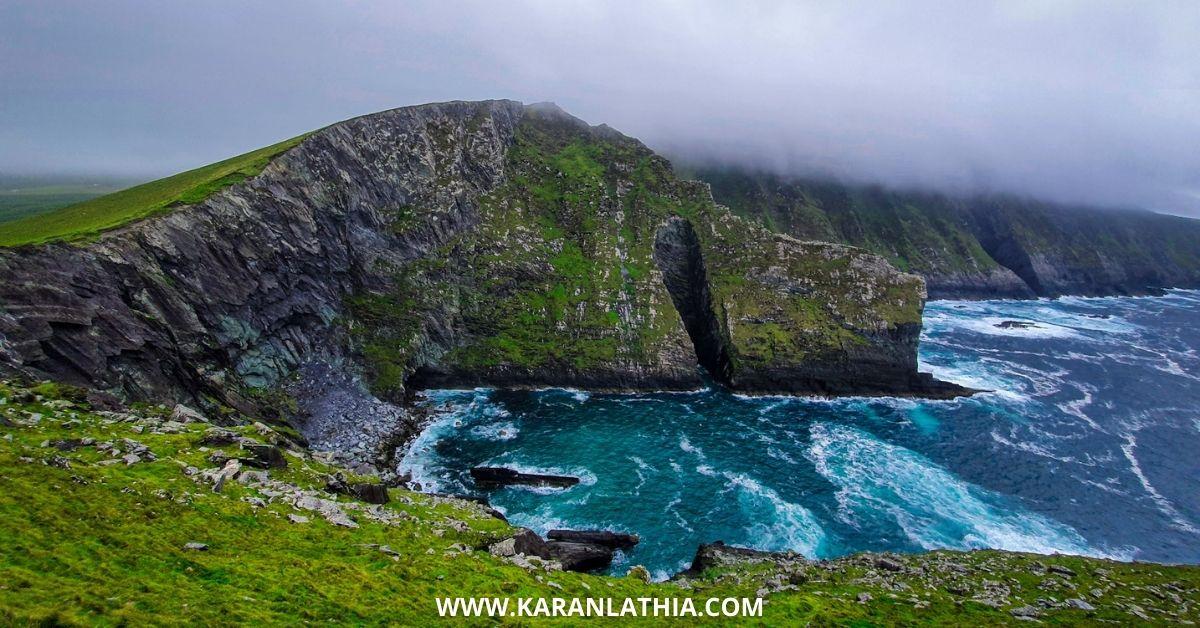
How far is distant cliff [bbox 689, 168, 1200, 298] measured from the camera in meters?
164

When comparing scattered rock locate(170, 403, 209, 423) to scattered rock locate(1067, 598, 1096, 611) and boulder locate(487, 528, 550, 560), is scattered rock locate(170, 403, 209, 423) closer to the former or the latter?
boulder locate(487, 528, 550, 560)

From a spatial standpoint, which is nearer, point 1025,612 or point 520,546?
point 1025,612

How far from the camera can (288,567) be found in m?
18.3

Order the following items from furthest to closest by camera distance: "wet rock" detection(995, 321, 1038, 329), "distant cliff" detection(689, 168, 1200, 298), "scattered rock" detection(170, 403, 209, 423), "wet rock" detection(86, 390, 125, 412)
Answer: "distant cliff" detection(689, 168, 1200, 298) < "wet rock" detection(995, 321, 1038, 329) < "scattered rock" detection(170, 403, 209, 423) < "wet rock" detection(86, 390, 125, 412)

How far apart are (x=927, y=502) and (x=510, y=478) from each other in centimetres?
4294

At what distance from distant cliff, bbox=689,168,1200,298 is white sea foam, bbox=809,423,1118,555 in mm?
109138

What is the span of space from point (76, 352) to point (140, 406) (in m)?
6.02

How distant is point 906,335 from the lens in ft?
267

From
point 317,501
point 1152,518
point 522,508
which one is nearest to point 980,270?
point 1152,518

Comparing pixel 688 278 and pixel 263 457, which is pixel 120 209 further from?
pixel 688 278

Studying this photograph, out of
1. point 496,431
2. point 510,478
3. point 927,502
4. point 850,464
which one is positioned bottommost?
point 927,502

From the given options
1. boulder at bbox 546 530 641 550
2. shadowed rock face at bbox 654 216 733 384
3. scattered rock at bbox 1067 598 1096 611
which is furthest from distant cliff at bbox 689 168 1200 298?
scattered rock at bbox 1067 598 1096 611

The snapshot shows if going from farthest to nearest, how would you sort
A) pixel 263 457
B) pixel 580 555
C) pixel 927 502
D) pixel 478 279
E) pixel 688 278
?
pixel 688 278, pixel 478 279, pixel 927 502, pixel 580 555, pixel 263 457

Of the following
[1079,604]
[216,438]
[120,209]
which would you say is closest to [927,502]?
[1079,604]
